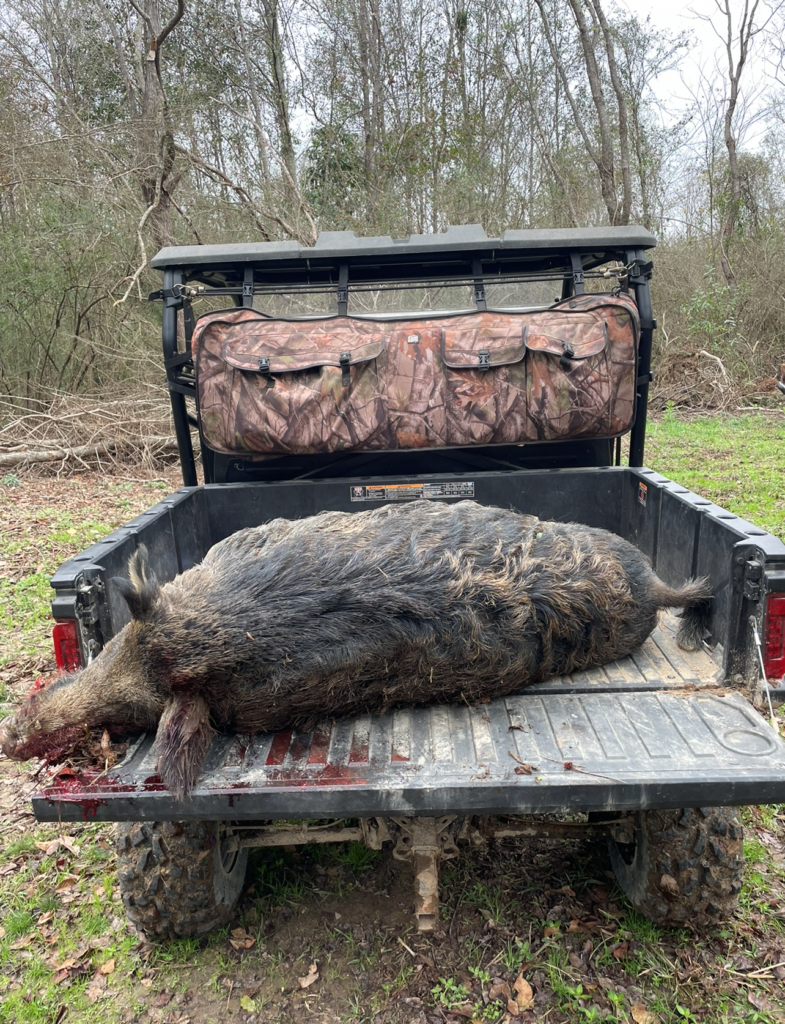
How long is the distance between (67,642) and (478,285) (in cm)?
318

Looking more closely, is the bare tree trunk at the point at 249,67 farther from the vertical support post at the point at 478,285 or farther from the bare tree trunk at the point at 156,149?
the vertical support post at the point at 478,285

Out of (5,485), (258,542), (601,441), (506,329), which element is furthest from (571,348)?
(5,485)

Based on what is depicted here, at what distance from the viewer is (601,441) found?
167 inches

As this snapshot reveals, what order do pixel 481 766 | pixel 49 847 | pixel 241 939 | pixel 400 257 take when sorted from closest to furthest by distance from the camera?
pixel 481 766 < pixel 241 939 < pixel 49 847 < pixel 400 257

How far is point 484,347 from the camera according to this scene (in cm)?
377

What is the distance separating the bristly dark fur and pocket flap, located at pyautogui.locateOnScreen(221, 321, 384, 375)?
130cm

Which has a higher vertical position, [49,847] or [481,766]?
[481,766]

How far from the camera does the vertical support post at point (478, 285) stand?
432 centimetres

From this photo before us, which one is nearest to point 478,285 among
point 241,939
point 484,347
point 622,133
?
point 484,347

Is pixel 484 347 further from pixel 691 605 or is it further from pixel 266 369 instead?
pixel 691 605

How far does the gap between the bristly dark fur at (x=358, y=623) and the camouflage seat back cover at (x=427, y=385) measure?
112 centimetres

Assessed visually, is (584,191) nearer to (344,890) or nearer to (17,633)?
(17,633)

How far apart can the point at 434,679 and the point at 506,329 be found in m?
2.15

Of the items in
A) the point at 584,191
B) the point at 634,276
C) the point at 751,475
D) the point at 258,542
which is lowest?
the point at 751,475
